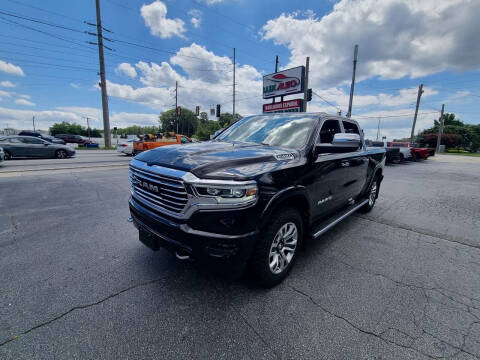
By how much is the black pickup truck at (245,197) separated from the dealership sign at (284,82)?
16592 millimetres

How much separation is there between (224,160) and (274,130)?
1420mm

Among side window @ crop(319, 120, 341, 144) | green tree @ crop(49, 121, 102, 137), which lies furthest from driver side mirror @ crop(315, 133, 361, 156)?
green tree @ crop(49, 121, 102, 137)

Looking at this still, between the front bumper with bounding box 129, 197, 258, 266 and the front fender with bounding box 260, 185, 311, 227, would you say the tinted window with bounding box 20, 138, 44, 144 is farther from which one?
the front fender with bounding box 260, 185, 311, 227

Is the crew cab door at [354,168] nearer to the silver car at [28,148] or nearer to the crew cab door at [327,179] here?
the crew cab door at [327,179]

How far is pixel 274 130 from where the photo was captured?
3.22m

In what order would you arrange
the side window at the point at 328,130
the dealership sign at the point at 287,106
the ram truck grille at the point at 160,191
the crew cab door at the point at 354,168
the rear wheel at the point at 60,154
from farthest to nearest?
the dealership sign at the point at 287,106, the rear wheel at the point at 60,154, the crew cab door at the point at 354,168, the side window at the point at 328,130, the ram truck grille at the point at 160,191

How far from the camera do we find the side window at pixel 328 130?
127 inches

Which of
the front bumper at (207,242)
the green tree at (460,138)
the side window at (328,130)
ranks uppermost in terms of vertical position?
the green tree at (460,138)

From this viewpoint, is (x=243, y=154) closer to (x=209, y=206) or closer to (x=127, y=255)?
(x=209, y=206)

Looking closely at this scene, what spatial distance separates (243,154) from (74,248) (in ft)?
8.76

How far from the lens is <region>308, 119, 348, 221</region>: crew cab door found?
2.72m

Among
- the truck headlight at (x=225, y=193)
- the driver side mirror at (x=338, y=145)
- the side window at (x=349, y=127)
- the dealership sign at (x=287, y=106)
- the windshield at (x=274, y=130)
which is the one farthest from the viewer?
the dealership sign at (x=287, y=106)

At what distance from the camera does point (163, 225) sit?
2.09 meters

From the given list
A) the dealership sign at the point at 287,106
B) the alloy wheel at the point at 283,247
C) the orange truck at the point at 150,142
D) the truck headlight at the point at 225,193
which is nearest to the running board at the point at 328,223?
the alloy wheel at the point at 283,247
